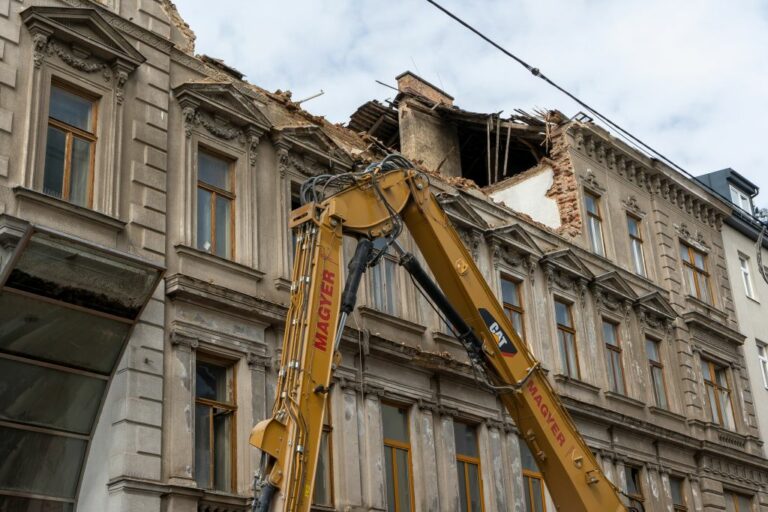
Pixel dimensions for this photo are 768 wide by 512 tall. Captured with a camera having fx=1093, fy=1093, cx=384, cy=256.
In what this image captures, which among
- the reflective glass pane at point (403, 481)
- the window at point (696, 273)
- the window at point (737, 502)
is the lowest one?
the reflective glass pane at point (403, 481)

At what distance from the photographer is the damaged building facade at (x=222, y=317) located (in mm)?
13852

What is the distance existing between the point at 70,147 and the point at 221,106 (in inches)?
115

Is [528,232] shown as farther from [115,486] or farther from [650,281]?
[115,486]

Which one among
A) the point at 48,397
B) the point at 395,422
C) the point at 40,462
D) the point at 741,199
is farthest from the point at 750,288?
the point at 40,462

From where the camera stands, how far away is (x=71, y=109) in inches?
600

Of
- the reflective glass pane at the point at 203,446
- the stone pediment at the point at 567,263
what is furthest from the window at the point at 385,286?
the stone pediment at the point at 567,263

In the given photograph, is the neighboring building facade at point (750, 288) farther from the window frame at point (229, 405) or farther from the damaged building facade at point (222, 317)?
the window frame at point (229, 405)

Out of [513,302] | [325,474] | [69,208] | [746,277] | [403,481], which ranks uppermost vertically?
[746,277]

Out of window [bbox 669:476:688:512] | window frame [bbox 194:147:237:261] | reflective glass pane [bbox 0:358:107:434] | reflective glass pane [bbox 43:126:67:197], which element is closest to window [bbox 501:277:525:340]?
window [bbox 669:476:688:512]

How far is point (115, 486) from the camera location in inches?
534

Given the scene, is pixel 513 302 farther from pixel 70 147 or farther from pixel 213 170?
pixel 70 147

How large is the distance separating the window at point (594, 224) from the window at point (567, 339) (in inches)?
111

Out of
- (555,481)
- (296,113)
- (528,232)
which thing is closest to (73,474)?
(555,481)

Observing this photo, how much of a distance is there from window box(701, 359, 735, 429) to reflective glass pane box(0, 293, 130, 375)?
56.0 feet
